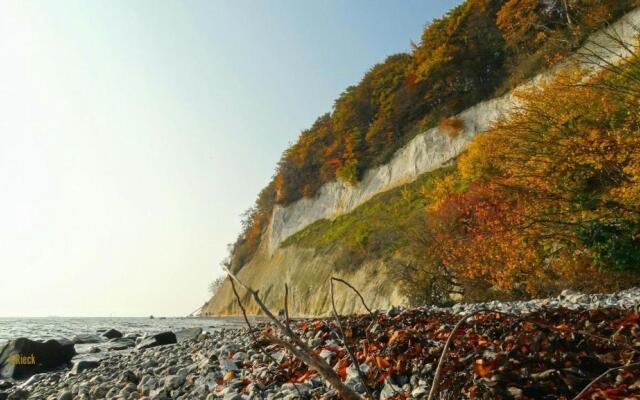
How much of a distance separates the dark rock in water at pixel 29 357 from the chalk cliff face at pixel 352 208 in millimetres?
16924

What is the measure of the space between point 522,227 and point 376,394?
11.3 meters

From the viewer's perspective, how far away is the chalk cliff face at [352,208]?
96.4 ft

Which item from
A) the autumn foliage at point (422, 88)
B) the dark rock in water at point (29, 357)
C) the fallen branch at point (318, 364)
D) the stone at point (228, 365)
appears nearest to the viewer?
the fallen branch at point (318, 364)

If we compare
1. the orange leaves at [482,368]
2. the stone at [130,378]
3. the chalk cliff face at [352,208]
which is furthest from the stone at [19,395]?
the chalk cliff face at [352,208]

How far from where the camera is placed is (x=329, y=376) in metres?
1.13

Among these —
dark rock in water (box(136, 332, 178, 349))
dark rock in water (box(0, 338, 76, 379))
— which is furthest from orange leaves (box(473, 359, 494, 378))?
dark rock in water (box(136, 332, 178, 349))

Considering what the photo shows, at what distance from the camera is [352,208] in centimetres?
4438

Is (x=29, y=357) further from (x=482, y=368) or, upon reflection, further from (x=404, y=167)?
(x=404, y=167)

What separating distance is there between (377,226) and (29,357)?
23097 millimetres

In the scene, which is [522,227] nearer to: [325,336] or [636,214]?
[636,214]

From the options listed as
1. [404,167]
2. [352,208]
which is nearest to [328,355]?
[404,167]

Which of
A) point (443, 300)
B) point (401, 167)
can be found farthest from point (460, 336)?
point (401, 167)

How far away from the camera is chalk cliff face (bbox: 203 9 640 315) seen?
29.4 m

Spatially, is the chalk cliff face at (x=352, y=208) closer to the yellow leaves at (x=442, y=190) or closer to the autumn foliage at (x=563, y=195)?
the yellow leaves at (x=442, y=190)
